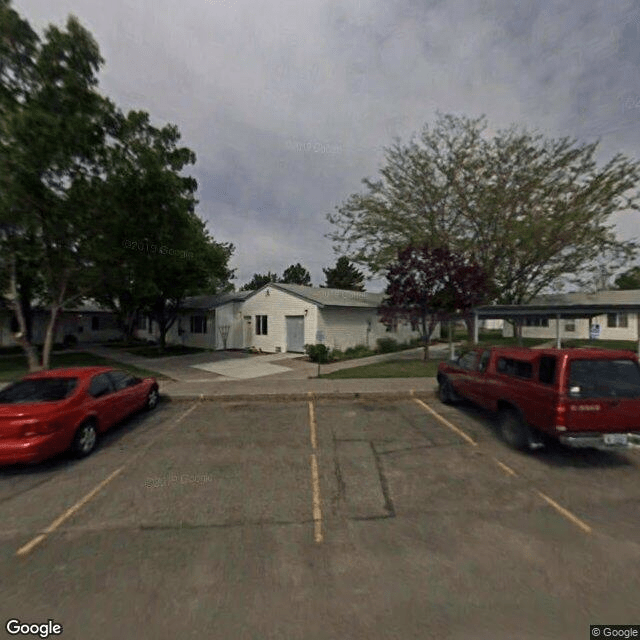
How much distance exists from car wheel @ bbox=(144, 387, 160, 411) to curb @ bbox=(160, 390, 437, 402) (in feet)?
2.79

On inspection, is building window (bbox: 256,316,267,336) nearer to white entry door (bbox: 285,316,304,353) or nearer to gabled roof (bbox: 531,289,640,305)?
white entry door (bbox: 285,316,304,353)

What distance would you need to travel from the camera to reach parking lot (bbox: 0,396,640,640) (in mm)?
2654

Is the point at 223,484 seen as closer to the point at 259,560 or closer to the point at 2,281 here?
the point at 259,560

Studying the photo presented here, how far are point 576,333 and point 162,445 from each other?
3976 centimetres

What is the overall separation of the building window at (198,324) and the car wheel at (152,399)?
16156 mm

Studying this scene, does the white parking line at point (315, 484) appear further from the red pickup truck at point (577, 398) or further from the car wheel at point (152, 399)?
the car wheel at point (152, 399)

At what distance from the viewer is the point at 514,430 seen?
614 centimetres

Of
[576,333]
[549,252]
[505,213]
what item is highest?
[505,213]

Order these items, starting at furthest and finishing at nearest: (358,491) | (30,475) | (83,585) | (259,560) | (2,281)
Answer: (2,281) → (30,475) → (358,491) → (259,560) → (83,585)

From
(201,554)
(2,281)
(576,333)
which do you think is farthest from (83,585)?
(576,333)

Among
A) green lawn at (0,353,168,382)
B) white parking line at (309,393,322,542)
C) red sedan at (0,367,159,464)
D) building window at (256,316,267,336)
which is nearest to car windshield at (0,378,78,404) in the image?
red sedan at (0,367,159,464)

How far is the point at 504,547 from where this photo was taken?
346cm

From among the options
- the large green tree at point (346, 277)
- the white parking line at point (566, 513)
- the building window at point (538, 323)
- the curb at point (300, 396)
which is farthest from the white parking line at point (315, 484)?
the large green tree at point (346, 277)

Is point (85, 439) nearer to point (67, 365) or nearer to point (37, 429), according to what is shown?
point (37, 429)
